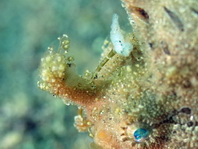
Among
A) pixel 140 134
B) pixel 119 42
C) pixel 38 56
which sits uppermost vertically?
pixel 119 42

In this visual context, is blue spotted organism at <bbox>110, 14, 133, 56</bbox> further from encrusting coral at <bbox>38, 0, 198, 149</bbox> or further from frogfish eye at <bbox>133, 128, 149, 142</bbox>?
frogfish eye at <bbox>133, 128, 149, 142</bbox>

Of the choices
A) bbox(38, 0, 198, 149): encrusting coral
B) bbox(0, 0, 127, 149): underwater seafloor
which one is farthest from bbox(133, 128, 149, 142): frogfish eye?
bbox(0, 0, 127, 149): underwater seafloor

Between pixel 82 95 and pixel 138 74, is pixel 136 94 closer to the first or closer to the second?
pixel 138 74

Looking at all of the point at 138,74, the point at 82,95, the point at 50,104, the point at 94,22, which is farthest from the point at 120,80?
the point at 94,22

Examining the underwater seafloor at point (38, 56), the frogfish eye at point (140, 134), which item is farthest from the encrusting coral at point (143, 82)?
the underwater seafloor at point (38, 56)

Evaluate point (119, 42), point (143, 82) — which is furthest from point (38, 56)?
point (143, 82)

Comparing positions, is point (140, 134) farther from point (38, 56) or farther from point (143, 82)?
point (38, 56)
